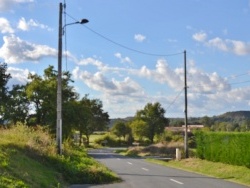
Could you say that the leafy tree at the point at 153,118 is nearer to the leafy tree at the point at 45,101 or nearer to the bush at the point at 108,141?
the bush at the point at 108,141

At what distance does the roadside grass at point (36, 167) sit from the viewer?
1384 centimetres

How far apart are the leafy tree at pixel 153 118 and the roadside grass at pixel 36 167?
292 ft

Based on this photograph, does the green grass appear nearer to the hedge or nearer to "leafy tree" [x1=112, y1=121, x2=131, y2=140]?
the hedge

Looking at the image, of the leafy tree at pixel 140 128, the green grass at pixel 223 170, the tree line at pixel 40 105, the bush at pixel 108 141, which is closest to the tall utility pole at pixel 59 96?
the green grass at pixel 223 170

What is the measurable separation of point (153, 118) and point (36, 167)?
9912 cm

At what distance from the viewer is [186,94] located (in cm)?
4025

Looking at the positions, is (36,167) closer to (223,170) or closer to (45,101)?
(223,170)

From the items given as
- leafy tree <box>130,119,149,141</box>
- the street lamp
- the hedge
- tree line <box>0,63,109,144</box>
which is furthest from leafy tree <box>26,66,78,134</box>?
leafy tree <box>130,119,149,141</box>

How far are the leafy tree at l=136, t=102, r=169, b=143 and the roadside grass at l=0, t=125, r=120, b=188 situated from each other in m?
89.0

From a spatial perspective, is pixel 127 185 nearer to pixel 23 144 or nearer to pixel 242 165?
pixel 23 144

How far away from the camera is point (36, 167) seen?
1797cm

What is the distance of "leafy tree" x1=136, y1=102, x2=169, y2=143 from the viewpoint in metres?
114

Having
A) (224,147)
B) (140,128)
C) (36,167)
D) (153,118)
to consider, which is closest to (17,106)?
(224,147)

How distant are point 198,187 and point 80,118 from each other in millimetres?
38968
